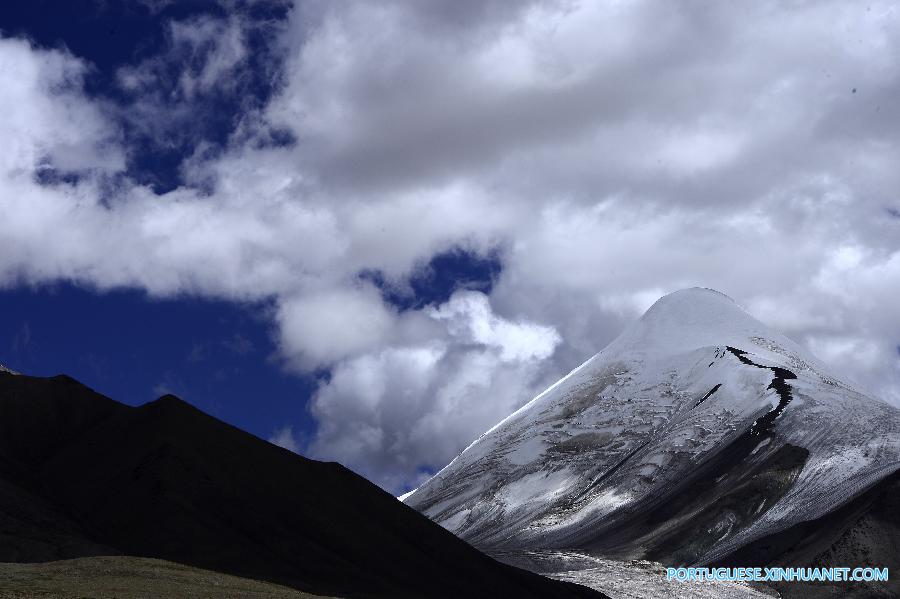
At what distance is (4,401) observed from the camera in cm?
10788

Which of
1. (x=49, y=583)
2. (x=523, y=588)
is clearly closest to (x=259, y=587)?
(x=49, y=583)

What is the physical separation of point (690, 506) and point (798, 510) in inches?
1001

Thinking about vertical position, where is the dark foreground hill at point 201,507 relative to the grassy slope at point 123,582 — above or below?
above

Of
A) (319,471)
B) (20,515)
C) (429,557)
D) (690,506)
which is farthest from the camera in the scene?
(690,506)

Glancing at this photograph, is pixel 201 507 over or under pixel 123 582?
over

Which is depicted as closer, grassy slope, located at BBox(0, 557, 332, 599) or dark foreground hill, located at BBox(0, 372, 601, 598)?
grassy slope, located at BBox(0, 557, 332, 599)

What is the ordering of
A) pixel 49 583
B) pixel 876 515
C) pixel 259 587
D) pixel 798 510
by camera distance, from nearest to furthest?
1. pixel 49 583
2. pixel 259 587
3. pixel 876 515
4. pixel 798 510

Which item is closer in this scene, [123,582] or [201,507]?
[123,582]

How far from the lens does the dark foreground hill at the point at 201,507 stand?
261 ft

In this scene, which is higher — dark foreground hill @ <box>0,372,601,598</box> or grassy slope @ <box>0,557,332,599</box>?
dark foreground hill @ <box>0,372,601,598</box>

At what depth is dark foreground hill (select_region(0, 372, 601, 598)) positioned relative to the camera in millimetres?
79562

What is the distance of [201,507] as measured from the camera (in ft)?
289

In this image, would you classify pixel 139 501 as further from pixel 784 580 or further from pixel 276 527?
pixel 784 580

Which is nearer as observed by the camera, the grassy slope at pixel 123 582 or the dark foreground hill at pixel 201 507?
the grassy slope at pixel 123 582
